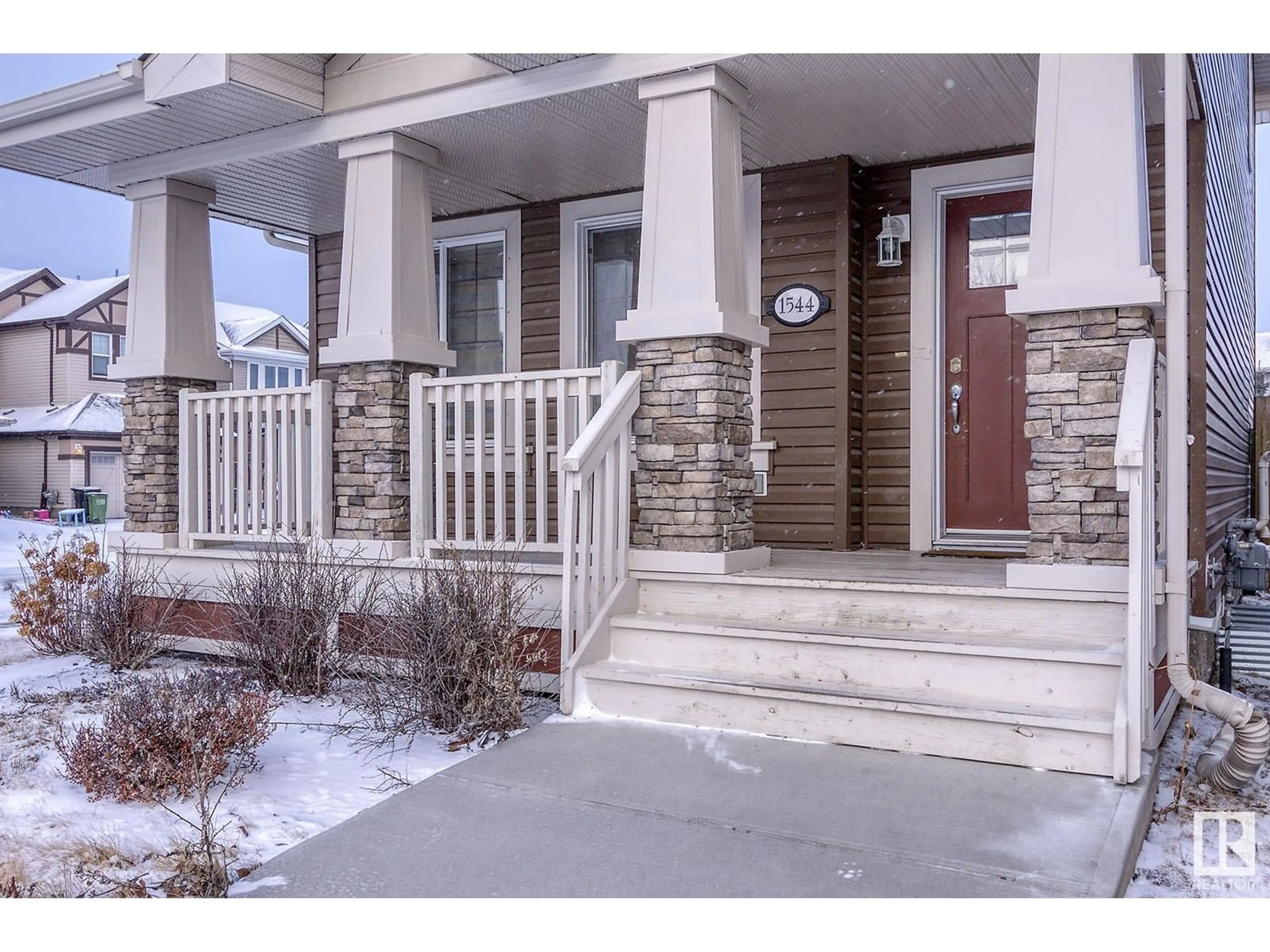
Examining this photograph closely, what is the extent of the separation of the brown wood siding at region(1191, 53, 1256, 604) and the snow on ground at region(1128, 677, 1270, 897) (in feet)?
5.28

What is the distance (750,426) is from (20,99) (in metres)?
4.45

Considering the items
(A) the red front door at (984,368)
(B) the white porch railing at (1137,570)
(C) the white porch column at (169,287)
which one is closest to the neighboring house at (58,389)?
(C) the white porch column at (169,287)

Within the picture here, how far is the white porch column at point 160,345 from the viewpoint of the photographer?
598 centimetres

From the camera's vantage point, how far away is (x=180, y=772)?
123 inches

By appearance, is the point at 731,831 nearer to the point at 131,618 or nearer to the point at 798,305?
the point at 798,305

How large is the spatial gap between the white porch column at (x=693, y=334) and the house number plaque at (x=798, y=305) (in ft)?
3.93

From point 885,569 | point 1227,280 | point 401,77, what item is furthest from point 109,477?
Result: point 1227,280

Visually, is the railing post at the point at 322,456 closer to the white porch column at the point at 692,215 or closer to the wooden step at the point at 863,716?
the white porch column at the point at 692,215

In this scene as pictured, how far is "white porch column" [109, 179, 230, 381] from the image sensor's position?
6027 mm

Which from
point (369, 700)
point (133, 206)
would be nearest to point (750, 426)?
point (369, 700)

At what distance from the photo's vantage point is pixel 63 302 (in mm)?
19953

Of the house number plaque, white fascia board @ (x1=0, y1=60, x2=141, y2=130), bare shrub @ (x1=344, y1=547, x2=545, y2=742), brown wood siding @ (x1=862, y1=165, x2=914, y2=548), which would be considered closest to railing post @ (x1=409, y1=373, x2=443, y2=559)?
bare shrub @ (x1=344, y1=547, x2=545, y2=742)

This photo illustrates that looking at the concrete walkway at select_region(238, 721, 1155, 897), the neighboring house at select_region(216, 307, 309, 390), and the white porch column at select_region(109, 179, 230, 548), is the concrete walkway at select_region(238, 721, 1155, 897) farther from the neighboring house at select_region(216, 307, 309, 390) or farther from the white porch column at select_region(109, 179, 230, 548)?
the neighboring house at select_region(216, 307, 309, 390)
